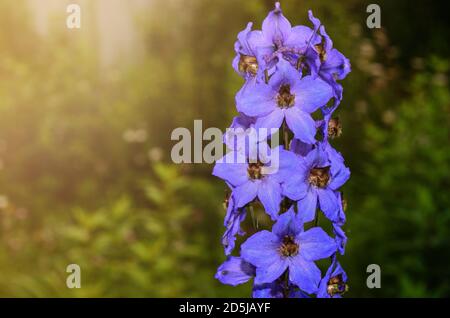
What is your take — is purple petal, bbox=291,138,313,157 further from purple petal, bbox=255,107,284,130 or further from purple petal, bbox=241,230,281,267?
purple petal, bbox=241,230,281,267

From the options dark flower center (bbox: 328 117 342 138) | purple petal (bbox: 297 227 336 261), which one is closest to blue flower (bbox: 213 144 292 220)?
purple petal (bbox: 297 227 336 261)

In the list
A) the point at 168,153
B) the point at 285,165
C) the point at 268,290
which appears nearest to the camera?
the point at 285,165

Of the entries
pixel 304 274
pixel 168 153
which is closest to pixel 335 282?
pixel 304 274

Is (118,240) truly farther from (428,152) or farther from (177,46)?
(177,46)

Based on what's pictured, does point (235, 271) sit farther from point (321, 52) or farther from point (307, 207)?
point (321, 52)

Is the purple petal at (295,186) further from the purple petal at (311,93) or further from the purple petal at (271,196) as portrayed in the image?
the purple petal at (311,93)
